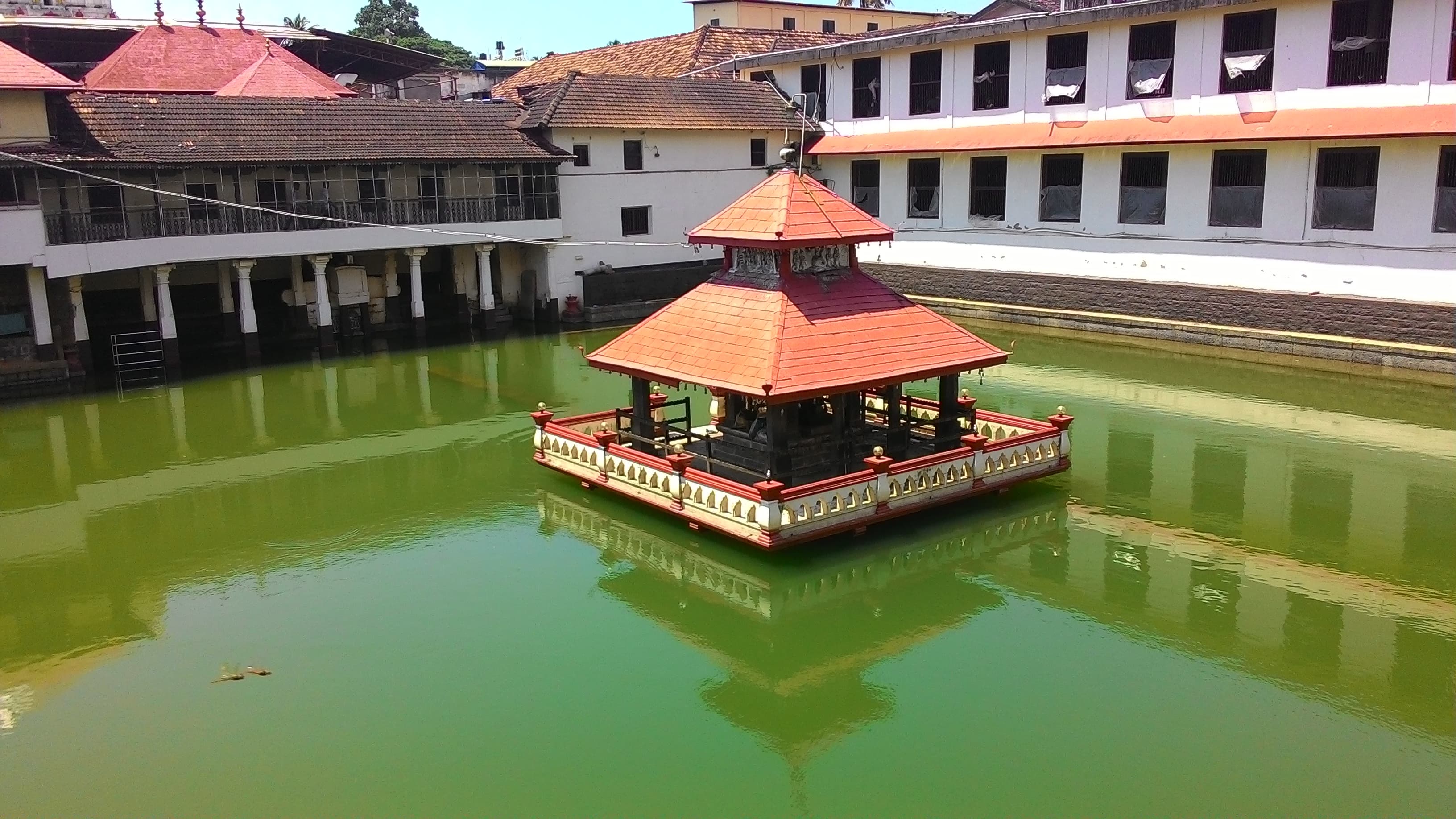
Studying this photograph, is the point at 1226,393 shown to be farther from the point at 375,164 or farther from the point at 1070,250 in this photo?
the point at 375,164

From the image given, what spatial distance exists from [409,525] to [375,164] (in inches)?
544

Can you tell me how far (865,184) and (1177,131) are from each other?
9.78m

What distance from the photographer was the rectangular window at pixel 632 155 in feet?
95.0

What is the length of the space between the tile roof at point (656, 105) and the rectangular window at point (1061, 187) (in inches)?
308

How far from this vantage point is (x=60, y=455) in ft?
53.5

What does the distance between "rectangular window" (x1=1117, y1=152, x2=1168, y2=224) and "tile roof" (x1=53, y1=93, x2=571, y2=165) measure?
13.0 meters

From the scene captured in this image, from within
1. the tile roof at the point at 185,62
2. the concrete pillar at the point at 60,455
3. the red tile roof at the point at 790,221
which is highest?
the tile roof at the point at 185,62

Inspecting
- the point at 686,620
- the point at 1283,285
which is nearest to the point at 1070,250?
the point at 1283,285

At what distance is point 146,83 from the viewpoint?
30516 mm

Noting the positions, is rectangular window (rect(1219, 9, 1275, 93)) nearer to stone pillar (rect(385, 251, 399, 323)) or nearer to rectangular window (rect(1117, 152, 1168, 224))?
rectangular window (rect(1117, 152, 1168, 224))

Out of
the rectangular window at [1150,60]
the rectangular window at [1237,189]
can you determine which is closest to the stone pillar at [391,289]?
the rectangular window at [1150,60]

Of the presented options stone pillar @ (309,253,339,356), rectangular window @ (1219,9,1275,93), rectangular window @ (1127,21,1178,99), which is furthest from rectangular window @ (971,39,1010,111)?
stone pillar @ (309,253,339,356)

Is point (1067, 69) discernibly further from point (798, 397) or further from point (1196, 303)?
point (798, 397)

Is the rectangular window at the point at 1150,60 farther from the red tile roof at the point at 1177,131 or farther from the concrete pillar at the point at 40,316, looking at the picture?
the concrete pillar at the point at 40,316
